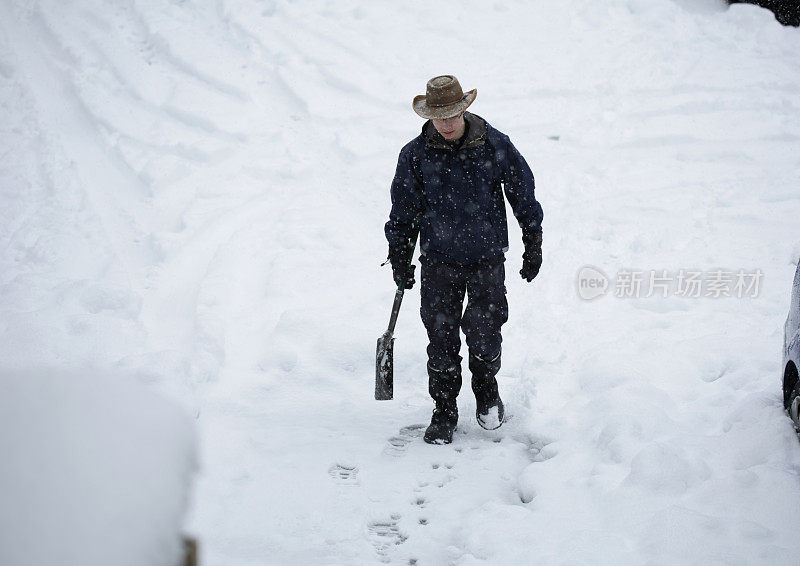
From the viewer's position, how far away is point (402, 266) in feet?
13.4

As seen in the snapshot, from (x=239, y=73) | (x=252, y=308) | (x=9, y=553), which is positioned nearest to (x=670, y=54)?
(x=239, y=73)

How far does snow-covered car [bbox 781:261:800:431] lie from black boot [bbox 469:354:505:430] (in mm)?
1535

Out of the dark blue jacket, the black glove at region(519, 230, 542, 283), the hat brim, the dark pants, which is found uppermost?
the hat brim

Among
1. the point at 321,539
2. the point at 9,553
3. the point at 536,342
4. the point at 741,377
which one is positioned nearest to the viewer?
the point at 9,553

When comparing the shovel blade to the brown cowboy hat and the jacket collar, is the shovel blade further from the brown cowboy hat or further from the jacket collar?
the brown cowboy hat

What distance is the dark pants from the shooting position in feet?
12.6

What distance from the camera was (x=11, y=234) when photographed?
5.65 meters

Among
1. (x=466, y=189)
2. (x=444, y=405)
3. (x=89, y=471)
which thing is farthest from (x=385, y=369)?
(x=89, y=471)

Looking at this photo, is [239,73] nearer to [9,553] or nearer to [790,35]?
[790,35]

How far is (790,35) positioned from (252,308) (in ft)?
27.0

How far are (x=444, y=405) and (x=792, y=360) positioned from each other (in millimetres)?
1884

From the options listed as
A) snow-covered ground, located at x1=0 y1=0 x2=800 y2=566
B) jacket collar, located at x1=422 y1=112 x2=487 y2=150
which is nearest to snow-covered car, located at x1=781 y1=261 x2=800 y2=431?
snow-covered ground, located at x1=0 y1=0 x2=800 y2=566

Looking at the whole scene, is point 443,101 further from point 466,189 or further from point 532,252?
point 532,252

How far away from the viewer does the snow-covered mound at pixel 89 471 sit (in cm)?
115
